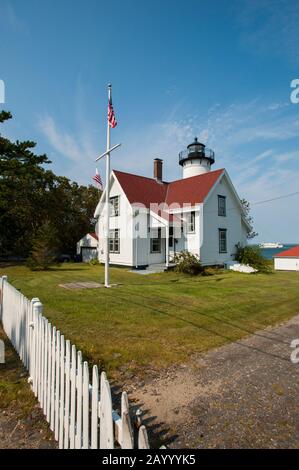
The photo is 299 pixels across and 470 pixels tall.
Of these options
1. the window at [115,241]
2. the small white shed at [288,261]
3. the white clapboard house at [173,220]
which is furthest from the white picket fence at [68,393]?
the small white shed at [288,261]

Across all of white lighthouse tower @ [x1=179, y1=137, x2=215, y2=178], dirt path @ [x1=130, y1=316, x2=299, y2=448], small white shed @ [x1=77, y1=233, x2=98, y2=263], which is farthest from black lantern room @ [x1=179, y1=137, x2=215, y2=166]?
dirt path @ [x1=130, y1=316, x2=299, y2=448]

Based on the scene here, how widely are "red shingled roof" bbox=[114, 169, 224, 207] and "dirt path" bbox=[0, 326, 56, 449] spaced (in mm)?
18934

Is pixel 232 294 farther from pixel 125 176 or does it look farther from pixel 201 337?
pixel 125 176

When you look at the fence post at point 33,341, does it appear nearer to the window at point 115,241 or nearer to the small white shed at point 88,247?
the window at point 115,241

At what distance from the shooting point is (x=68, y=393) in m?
3.20

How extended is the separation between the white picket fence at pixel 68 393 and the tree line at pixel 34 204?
60.7 ft

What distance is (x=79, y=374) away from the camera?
298 centimetres

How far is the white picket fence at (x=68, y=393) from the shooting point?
7.89ft

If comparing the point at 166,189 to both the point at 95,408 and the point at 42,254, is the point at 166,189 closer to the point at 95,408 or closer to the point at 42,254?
the point at 42,254

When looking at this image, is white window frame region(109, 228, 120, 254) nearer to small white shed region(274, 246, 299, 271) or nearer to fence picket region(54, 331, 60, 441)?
fence picket region(54, 331, 60, 441)
